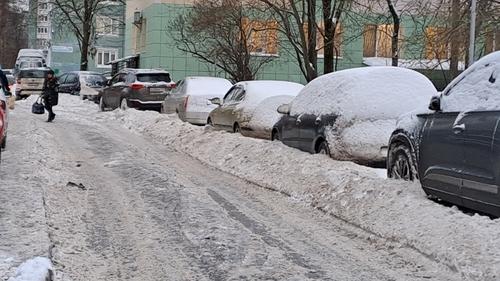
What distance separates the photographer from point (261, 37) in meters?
28.7

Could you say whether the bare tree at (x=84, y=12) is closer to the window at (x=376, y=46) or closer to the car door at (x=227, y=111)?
the window at (x=376, y=46)

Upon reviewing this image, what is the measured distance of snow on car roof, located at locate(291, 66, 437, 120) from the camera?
9453mm

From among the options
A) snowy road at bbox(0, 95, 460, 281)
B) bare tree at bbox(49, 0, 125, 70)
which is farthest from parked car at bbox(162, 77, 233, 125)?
bare tree at bbox(49, 0, 125, 70)

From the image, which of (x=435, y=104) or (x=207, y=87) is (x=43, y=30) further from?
(x=435, y=104)

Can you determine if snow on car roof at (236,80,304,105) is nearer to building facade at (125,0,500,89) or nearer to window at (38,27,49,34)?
building facade at (125,0,500,89)

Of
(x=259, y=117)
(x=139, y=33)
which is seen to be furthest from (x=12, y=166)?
(x=139, y=33)

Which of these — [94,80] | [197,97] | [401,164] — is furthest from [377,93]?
[94,80]

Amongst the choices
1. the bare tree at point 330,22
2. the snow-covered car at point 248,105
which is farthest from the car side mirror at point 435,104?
the bare tree at point 330,22

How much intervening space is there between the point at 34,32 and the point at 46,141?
8614 centimetres

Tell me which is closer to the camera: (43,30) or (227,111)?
(227,111)

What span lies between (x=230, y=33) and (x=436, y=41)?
9.73m

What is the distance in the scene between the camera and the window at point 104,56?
59.5 meters

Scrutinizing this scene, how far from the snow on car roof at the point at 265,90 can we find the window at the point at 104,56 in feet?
154

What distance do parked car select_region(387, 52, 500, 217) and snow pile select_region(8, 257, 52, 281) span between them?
375cm
